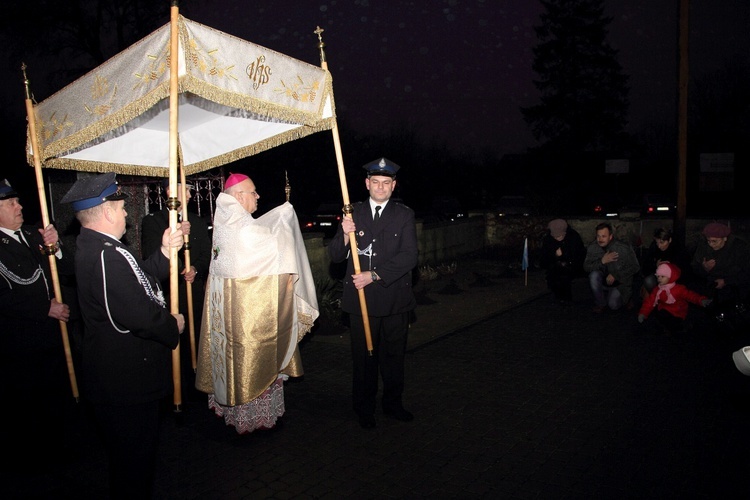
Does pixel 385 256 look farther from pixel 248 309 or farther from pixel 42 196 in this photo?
pixel 42 196

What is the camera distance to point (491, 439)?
15.5ft

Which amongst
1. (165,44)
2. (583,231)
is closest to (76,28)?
(583,231)

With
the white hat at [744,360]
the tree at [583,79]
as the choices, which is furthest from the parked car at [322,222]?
the tree at [583,79]

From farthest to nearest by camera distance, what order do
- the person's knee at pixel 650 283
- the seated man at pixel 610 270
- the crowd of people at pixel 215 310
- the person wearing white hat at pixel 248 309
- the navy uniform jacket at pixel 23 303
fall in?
the seated man at pixel 610 270, the person's knee at pixel 650 283, the person wearing white hat at pixel 248 309, the navy uniform jacket at pixel 23 303, the crowd of people at pixel 215 310

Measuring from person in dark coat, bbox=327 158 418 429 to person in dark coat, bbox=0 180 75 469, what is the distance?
7.35ft

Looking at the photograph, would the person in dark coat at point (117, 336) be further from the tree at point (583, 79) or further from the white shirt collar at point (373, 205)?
the tree at point (583, 79)

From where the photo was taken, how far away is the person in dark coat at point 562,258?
9.36m

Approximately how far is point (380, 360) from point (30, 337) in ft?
8.75

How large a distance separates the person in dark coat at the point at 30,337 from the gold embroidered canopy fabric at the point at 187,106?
24.7 inches

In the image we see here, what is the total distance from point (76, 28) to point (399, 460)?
2483 centimetres

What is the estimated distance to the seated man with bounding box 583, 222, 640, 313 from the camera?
907 cm

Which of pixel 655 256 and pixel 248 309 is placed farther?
pixel 655 256

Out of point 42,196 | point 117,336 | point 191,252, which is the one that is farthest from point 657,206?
point 117,336

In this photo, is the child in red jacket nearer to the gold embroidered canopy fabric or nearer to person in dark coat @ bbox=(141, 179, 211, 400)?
the gold embroidered canopy fabric
